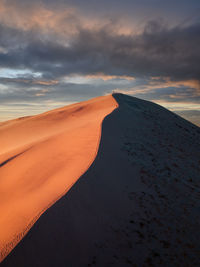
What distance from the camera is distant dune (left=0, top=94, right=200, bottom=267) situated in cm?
420

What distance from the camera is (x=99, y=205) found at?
17.6 feet

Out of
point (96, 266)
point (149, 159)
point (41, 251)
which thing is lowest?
point (96, 266)

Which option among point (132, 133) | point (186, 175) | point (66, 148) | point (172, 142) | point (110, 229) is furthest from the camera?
point (172, 142)

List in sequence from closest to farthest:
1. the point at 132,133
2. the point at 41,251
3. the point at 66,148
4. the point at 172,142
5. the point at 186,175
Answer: the point at 41,251 < the point at 186,175 < the point at 66,148 < the point at 132,133 < the point at 172,142

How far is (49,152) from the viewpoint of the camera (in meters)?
9.19

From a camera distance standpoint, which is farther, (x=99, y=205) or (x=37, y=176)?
(x=37, y=176)

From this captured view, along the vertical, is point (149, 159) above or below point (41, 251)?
above

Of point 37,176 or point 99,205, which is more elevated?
point 37,176

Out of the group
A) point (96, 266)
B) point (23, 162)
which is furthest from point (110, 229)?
point (23, 162)

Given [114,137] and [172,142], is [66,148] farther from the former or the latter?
[172,142]

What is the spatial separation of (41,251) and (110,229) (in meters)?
1.81

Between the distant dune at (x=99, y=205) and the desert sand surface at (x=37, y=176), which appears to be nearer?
the distant dune at (x=99, y=205)

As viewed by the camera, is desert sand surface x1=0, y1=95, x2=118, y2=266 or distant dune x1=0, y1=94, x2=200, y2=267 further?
desert sand surface x1=0, y1=95, x2=118, y2=266

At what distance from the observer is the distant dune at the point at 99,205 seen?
4203 mm
